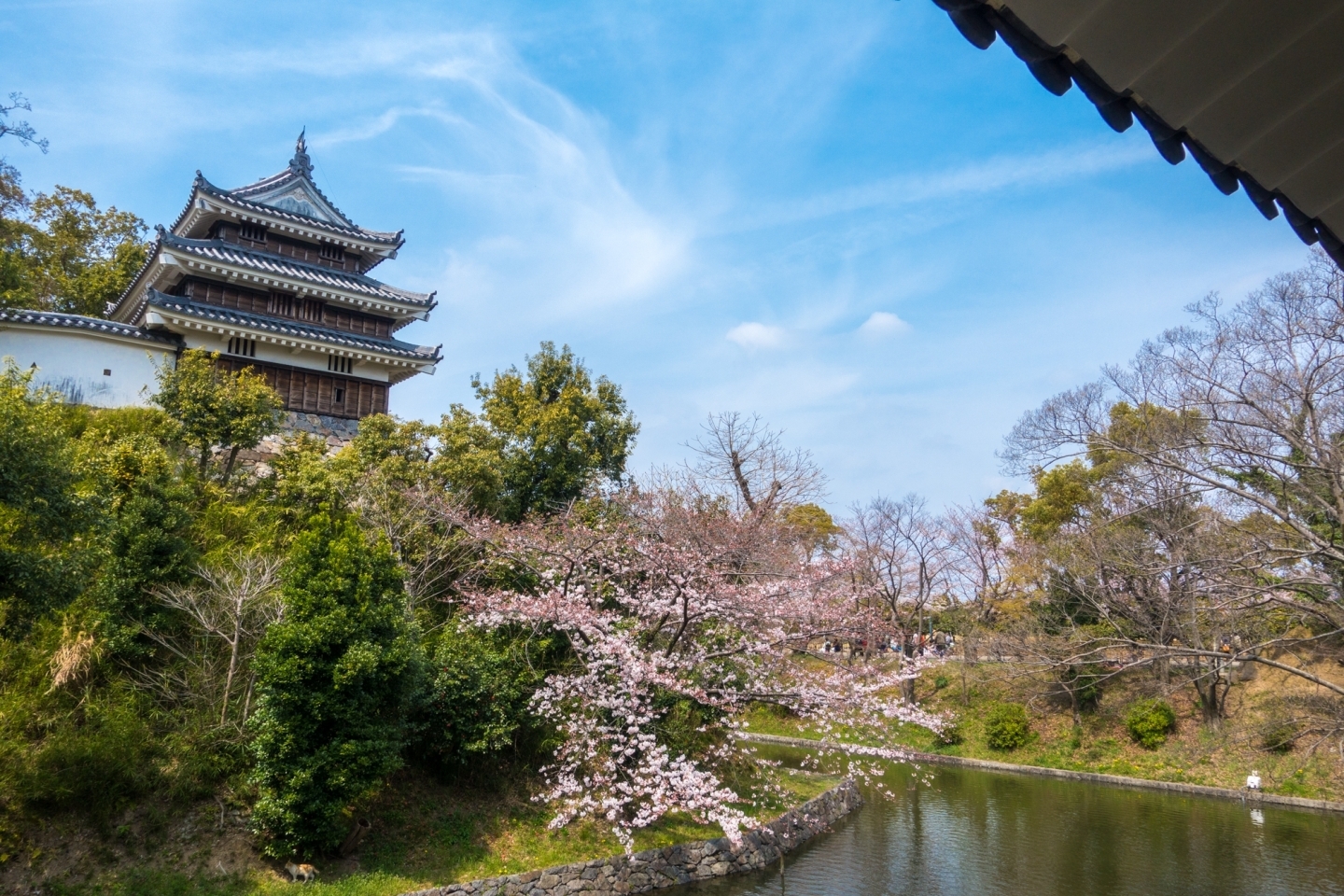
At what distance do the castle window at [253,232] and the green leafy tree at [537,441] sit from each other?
6.56m

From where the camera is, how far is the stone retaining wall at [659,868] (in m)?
8.98

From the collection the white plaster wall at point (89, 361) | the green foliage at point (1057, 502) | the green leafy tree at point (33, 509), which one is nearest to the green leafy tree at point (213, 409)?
the white plaster wall at point (89, 361)

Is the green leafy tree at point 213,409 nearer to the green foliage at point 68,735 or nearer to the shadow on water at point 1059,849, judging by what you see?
the green foliage at point 68,735

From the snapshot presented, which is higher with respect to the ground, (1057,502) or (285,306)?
(285,306)

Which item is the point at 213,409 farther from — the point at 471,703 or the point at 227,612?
the point at 471,703

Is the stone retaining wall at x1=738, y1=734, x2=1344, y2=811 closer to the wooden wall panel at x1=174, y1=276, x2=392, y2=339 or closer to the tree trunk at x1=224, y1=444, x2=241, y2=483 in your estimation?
the tree trunk at x1=224, y1=444, x2=241, y2=483

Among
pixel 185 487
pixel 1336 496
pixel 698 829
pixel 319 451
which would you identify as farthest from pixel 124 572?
pixel 1336 496

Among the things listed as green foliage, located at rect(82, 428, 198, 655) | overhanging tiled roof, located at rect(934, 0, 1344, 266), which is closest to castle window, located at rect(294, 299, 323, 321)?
green foliage, located at rect(82, 428, 198, 655)

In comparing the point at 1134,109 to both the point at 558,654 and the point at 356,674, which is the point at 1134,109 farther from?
the point at 558,654

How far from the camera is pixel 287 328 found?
17703 mm

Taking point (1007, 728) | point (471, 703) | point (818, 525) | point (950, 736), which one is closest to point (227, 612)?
point (471, 703)

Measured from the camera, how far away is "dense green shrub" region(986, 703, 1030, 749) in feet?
70.7

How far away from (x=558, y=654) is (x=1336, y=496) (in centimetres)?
1085

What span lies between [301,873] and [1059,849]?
10875 millimetres
